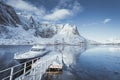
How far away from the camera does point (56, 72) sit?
64.9 ft

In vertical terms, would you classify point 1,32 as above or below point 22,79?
above

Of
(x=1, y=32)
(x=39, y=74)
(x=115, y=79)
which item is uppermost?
(x=1, y=32)

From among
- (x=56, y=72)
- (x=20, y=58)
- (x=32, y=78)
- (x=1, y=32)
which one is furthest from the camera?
(x=1, y=32)

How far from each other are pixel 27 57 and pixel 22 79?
599 inches

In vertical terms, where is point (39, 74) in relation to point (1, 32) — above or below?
below

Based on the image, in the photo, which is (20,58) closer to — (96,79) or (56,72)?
(56,72)

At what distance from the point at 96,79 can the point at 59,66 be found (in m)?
5.67

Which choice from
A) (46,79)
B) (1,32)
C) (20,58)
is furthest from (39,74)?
(1,32)

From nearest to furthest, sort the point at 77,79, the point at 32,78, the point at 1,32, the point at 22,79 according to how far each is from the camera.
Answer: the point at 22,79
the point at 32,78
the point at 77,79
the point at 1,32

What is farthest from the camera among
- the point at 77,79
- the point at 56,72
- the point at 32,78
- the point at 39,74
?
the point at 56,72

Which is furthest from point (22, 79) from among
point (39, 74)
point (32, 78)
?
point (39, 74)

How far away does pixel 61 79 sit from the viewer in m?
16.5

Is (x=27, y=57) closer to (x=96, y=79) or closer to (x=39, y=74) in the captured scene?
(x=39, y=74)

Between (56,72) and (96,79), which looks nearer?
(96,79)
